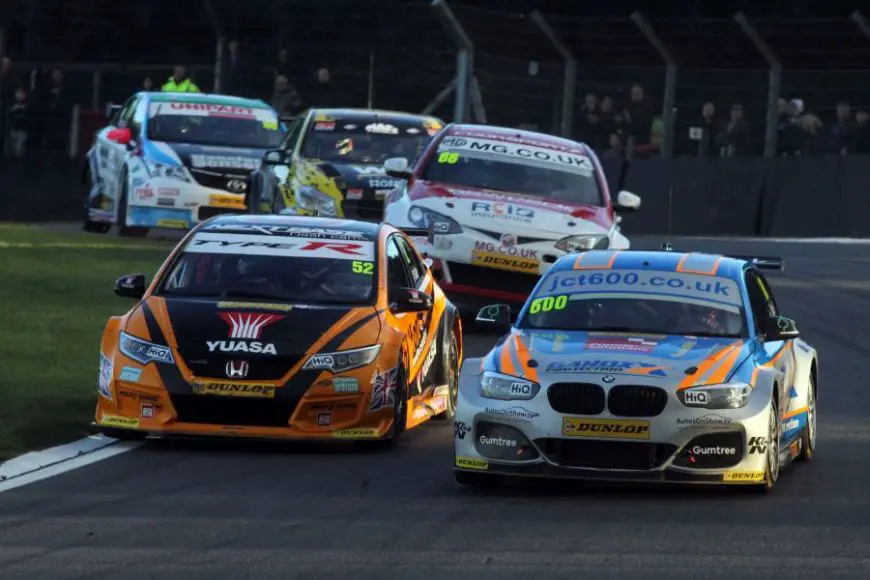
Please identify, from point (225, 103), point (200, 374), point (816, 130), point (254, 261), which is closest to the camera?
point (200, 374)

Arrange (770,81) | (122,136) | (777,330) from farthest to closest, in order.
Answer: (770,81) → (122,136) → (777,330)

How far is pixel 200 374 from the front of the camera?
1266 cm

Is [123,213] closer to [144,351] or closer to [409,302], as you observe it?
[409,302]

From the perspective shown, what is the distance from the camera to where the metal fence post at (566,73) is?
31.8m

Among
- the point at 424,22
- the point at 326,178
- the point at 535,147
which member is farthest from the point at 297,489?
the point at 424,22

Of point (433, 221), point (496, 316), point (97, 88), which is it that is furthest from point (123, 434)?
point (97, 88)

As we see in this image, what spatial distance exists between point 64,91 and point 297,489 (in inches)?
968

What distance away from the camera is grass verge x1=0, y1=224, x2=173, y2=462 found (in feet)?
44.2

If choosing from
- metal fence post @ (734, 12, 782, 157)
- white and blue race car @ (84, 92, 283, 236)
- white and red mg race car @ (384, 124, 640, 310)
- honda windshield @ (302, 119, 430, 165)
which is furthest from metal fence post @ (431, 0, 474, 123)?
white and red mg race car @ (384, 124, 640, 310)

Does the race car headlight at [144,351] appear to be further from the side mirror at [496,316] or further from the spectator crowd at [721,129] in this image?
the spectator crowd at [721,129]

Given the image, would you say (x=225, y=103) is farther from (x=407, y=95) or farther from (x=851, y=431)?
(x=851, y=431)

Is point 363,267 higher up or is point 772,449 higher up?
point 363,267

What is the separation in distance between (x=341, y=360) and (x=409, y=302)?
34.5 inches

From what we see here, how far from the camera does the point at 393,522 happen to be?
33.6ft
